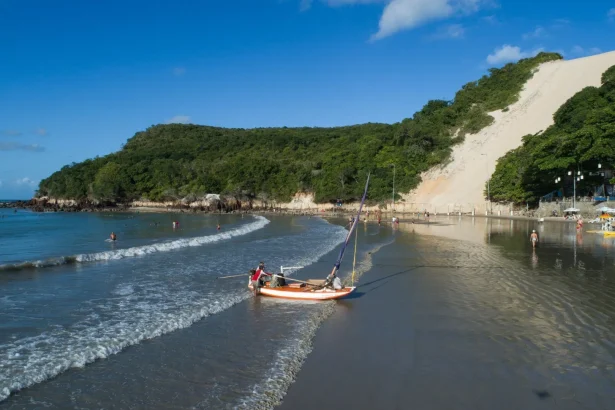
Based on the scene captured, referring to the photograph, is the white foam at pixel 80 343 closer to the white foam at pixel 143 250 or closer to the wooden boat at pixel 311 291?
the wooden boat at pixel 311 291

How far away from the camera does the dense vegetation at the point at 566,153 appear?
164 feet

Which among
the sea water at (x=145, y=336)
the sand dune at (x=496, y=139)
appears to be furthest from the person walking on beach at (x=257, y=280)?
the sand dune at (x=496, y=139)

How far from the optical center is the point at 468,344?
9.98 m

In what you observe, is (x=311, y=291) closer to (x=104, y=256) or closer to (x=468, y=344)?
(x=468, y=344)

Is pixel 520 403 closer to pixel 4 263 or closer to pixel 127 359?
pixel 127 359

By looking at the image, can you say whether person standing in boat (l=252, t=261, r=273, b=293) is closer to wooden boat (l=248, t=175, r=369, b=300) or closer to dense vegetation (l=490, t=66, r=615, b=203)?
wooden boat (l=248, t=175, r=369, b=300)

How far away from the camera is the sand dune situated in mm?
76625

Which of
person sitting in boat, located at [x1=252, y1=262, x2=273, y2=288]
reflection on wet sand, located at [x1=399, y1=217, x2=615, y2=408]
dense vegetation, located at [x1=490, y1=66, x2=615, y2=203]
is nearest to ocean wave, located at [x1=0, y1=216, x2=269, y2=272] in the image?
person sitting in boat, located at [x1=252, y1=262, x2=273, y2=288]

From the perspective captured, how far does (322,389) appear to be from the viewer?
7.84 meters

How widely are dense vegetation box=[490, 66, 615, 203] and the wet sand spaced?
37781mm

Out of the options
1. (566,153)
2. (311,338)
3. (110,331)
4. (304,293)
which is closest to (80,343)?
(110,331)

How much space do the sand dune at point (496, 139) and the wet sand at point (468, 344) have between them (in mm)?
59335

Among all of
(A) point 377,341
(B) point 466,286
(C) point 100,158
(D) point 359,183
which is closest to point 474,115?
(D) point 359,183

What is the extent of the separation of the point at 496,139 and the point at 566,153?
109ft
